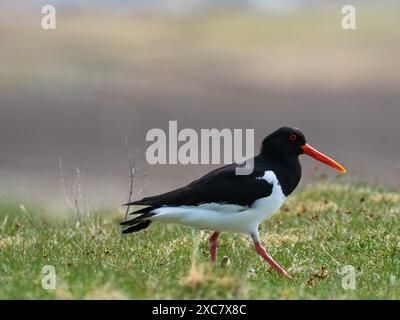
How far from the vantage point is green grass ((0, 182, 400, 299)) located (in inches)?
333

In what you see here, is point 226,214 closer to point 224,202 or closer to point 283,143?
point 224,202

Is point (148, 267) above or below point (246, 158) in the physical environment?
below

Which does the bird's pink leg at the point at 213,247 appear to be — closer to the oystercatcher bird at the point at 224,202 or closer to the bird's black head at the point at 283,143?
the oystercatcher bird at the point at 224,202

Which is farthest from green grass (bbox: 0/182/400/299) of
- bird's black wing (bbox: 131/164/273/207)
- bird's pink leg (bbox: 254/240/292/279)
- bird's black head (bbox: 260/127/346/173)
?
bird's black head (bbox: 260/127/346/173)

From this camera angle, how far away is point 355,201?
632 inches

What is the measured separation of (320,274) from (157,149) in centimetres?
269

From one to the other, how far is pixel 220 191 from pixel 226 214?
0.30m

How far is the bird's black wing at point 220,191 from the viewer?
1058 cm

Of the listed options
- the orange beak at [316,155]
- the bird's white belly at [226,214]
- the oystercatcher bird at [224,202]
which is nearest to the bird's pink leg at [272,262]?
the oystercatcher bird at [224,202]

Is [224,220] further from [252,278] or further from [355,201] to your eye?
[355,201]

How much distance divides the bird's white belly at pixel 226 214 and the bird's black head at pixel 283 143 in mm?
491

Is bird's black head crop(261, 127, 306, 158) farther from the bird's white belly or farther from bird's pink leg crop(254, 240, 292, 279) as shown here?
bird's pink leg crop(254, 240, 292, 279)
